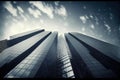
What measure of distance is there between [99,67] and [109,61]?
1418cm

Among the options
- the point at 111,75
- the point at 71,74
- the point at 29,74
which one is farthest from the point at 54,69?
the point at 111,75

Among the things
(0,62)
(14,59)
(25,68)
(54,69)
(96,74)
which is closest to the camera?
(96,74)

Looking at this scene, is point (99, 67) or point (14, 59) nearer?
point (99, 67)

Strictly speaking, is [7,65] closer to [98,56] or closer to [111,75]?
[111,75]

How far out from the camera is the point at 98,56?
5272cm

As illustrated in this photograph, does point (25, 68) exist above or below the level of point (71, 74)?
above

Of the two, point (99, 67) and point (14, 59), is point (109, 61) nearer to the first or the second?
point (99, 67)

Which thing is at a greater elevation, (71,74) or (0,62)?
(0,62)

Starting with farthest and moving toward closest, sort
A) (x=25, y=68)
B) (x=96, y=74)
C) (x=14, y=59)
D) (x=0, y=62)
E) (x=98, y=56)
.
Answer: (x=98, y=56), (x=14, y=59), (x=0, y=62), (x=25, y=68), (x=96, y=74)

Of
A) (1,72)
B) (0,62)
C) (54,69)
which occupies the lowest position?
(54,69)

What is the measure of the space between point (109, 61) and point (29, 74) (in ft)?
101

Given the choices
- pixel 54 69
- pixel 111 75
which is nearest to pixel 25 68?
pixel 54 69

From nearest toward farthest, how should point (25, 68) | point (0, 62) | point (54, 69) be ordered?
point (25, 68), point (0, 62), point (54, 69)

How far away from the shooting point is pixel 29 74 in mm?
30094
